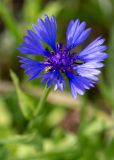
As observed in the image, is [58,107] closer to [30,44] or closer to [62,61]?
[62,61]

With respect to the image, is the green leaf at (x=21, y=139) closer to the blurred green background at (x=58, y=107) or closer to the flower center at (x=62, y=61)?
the blurred green background at (x=58, y=107)

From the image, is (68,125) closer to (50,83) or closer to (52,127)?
(52,127)

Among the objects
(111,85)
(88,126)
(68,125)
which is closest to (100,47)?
(88,126)

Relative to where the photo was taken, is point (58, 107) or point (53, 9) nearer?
point (58, 107)

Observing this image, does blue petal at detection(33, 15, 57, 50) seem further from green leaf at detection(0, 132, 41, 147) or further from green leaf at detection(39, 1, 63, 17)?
green leaf at detection(39, 1, 63, 17)

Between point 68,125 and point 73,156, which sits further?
point 68,125

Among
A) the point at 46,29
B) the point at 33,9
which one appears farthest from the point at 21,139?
the point at 33,9

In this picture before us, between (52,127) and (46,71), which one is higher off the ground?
(46,71)

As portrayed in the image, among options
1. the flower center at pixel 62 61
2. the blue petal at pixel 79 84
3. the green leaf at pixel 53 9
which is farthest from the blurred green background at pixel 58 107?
the blue petal at pixel 79 84
